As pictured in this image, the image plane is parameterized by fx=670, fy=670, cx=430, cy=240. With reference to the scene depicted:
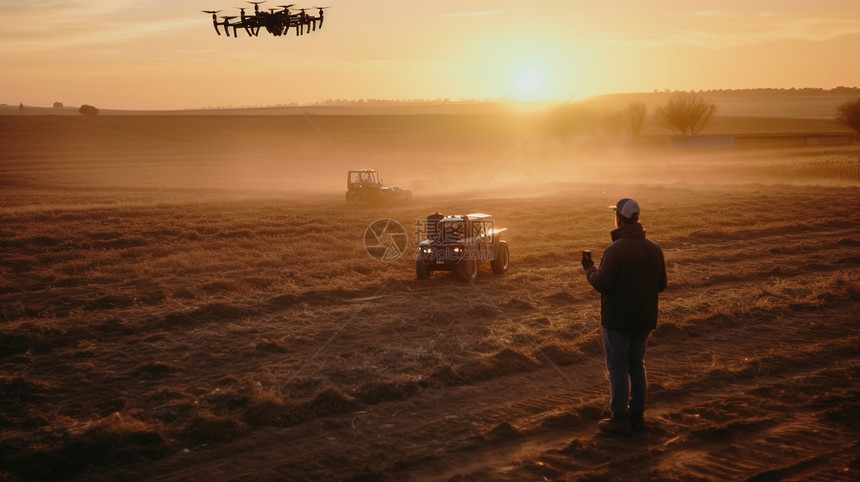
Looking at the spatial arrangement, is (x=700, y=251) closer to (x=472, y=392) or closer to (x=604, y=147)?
(x=472, y=392)

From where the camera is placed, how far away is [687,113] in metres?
101

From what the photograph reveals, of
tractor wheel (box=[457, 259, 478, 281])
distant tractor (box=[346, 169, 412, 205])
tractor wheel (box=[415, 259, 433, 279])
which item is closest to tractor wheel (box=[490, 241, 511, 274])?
tractor wheel (box=[457, 259, 478, 281])

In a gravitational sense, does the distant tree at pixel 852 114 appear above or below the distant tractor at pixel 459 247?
above

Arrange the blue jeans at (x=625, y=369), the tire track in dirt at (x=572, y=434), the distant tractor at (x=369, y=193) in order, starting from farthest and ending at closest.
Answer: the distant tractor at (x=369, y=193), the blue jeans at (x=625, y=369), the tire track in dirt at (x=572, y=434)

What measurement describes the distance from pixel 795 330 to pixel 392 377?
22.9 feet

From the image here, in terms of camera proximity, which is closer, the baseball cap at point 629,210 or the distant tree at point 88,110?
the baseball cap at point 629,210

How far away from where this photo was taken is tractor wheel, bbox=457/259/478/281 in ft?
52.3

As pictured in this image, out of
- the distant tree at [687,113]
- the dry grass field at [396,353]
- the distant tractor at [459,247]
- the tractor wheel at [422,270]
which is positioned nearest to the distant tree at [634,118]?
the distant tree at [687,113]

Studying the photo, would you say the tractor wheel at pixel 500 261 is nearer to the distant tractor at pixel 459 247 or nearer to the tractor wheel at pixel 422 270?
the distant tractor at pixel 459 247

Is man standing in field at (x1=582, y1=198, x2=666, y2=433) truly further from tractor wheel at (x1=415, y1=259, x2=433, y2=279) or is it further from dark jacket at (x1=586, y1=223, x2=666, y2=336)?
tractor wheel at (x1=415, y1=259, x2=433, y2=279)

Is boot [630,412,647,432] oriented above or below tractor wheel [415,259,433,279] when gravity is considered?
below

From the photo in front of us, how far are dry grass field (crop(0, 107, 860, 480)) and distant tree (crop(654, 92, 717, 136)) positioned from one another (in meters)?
77.2

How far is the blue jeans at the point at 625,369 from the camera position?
698 cm

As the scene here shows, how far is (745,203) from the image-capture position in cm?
3281
